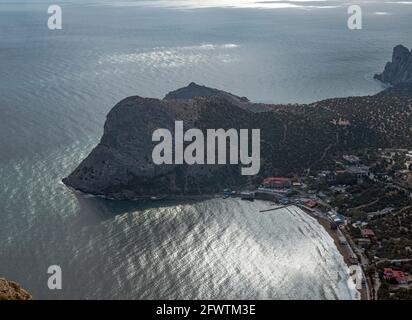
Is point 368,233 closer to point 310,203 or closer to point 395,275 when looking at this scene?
point 395,275

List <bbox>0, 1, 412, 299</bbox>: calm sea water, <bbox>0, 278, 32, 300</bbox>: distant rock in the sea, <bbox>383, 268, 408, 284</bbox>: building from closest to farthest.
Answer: <bbox>0, 278, 32, 300</bbox>: distant rock in the sea
<bbox>383, 268, 408, 284</bbox>: building
<bbox>0, 1, 412, 299</bbox>: calm sea water

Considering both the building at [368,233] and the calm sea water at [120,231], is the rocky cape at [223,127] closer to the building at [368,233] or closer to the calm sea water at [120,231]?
the calm sea water at [120,231]

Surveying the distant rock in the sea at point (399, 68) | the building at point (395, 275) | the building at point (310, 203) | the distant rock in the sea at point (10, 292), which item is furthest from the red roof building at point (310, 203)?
the distant rock in the sea at point (399, 68)

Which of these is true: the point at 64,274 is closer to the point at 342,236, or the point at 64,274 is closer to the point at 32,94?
the point at 342,236

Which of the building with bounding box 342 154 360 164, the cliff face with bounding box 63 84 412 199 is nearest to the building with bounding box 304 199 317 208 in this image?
the cliff face with bounding box 63 84 412 199

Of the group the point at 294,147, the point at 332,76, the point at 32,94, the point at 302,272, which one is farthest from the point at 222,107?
the point at 332,76

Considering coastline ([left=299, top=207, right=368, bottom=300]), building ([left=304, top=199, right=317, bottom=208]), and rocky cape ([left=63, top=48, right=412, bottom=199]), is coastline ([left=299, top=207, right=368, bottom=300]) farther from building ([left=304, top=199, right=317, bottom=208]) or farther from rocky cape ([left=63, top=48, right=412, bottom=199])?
rocky cape ([left=63, top=48, right=412, bottom=199])

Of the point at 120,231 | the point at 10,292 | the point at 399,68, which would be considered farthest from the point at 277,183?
the point at 399,68
